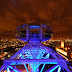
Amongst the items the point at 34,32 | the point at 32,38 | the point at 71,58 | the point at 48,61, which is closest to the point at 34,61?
the point at 48,61

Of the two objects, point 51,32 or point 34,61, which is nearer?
point 34,61

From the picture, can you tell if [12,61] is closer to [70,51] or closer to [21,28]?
[21,28]

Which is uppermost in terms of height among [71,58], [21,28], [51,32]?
[21,28]

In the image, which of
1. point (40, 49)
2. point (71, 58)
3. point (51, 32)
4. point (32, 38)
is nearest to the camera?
point (40, 49)

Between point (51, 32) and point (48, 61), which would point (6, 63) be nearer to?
point (48, 61)

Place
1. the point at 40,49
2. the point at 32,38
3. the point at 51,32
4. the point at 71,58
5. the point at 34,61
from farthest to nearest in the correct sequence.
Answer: the point at 71,58 → the point at 51,32 → the point at 32,38 → the point at 40,49 → the point at 34,61

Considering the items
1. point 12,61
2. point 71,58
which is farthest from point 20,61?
point 71,58

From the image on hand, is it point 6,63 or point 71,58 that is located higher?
point 6,63

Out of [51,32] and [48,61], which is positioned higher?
[51,32]

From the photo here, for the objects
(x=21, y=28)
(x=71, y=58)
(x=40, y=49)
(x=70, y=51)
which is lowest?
(x=71, y=58)
